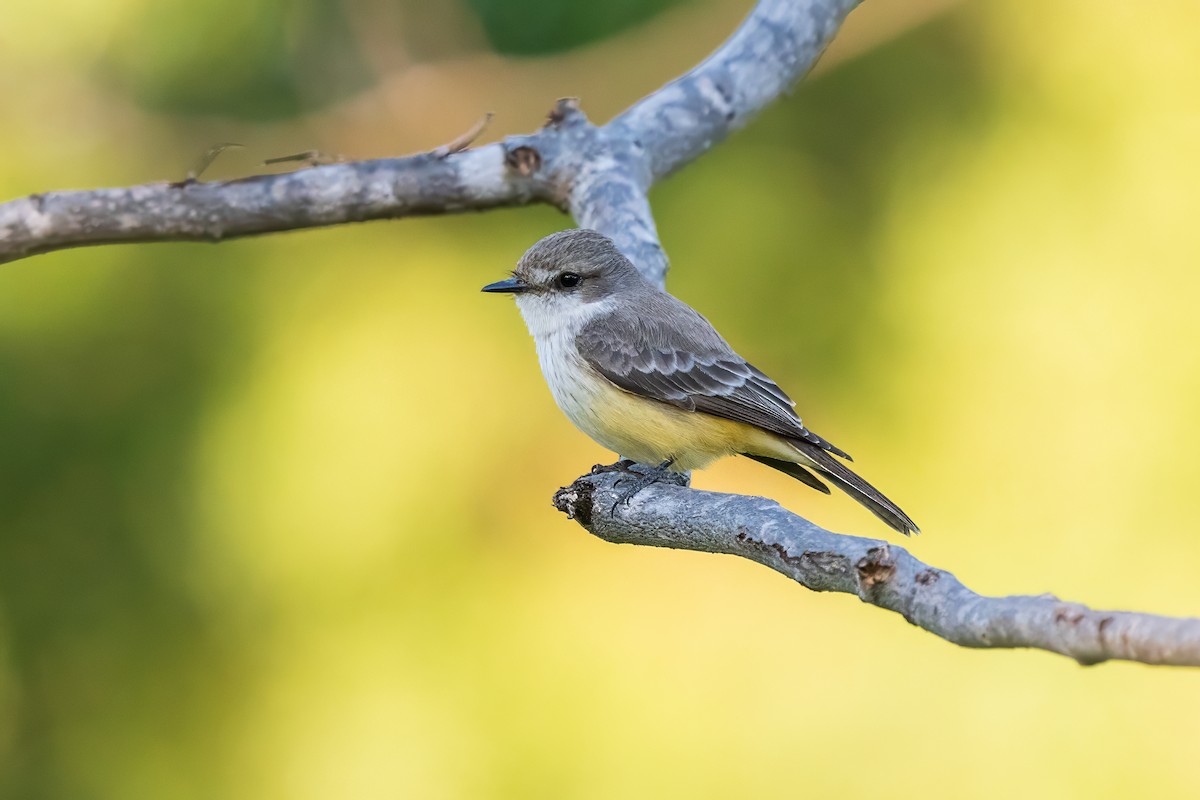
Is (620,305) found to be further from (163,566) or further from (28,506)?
(28,506)

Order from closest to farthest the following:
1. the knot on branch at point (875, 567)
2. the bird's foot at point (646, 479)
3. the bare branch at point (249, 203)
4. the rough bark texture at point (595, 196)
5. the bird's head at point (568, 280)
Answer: the knot on branch at point (875, 567) < the rough bark texture at point (595, 196) < the bird's foot at point (646, 479) < the bare branch at point (249, 203) < the bird's head at point (568, 280)

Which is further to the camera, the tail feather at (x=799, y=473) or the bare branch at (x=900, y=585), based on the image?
the tail feather at (x=799, y=473)

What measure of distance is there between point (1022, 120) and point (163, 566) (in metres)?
→ 4.47

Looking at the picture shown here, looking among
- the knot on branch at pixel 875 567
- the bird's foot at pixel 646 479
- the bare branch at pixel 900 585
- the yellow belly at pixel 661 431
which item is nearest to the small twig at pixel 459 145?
the yellow belly at pixel 661 431

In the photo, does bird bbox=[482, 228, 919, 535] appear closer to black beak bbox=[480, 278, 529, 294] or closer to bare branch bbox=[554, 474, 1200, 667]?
black beak bbox=[480, 278, 529, 294]

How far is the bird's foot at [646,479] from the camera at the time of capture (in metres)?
3.36

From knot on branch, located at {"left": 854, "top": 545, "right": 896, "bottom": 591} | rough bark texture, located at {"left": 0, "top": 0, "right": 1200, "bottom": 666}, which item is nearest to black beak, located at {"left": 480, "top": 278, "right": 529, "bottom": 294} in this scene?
rough bark texture, located at {"left": 0, "top": 0, "right": 1200, "bottom": 666}

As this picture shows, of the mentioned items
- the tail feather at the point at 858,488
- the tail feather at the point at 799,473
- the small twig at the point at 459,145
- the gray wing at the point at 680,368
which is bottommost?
the tail feather at the point at 858,488

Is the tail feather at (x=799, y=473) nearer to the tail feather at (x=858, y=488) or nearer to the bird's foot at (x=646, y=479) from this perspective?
the tail feather at (x=858, y=488)

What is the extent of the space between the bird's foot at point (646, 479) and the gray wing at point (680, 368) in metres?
0.24

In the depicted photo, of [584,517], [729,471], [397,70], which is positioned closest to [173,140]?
[397,70]

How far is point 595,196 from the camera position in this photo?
447 centimetres

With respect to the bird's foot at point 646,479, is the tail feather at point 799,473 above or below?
above

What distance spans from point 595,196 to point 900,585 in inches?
104
